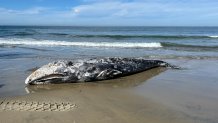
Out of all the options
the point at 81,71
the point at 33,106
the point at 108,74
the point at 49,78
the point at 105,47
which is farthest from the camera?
the point at 105,47

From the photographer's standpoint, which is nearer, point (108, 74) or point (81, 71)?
point (81, 71)

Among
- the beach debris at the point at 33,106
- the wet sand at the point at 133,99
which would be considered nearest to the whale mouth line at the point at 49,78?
the wet sand at the point at 133,99

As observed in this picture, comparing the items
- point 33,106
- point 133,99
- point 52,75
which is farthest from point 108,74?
point 33,106

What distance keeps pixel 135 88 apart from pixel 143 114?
2180 mm

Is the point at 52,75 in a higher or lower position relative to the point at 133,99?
higher

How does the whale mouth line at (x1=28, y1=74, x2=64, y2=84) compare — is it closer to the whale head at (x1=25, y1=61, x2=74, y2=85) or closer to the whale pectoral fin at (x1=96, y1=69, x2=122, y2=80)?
the whale head at (x1=25, y1=61, x2=74, y2=85)

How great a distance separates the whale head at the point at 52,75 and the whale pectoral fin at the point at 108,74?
0.81 meters

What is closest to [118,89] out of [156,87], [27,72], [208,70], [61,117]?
[156,87]

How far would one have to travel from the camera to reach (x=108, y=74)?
27.7ft

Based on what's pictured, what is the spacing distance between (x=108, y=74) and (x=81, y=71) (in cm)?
77

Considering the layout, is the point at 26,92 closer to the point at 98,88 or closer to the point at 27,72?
the point at 98,88

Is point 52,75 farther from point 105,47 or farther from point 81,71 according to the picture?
point 105,47

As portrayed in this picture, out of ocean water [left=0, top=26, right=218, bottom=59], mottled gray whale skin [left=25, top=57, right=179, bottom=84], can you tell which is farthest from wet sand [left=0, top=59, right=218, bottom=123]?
ocean water [left=0, top=26, right=218, bottom=59]

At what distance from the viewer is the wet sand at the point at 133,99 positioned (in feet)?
16.5
